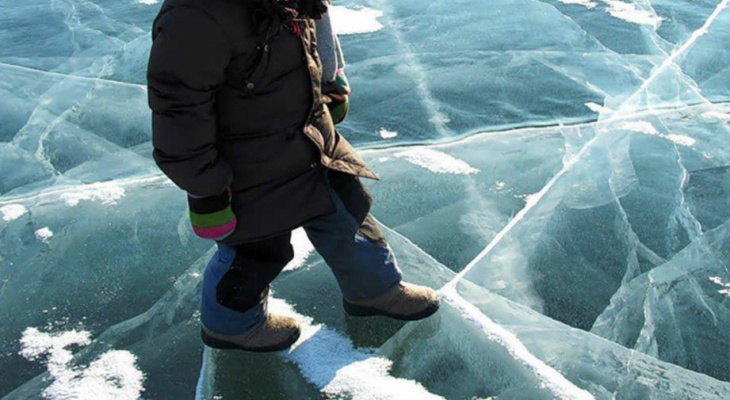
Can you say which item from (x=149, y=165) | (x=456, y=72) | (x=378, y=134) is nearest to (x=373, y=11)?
(x=456, y=72)

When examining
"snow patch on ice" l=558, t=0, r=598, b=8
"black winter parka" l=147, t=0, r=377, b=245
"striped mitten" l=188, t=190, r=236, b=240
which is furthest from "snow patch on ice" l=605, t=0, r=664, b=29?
"striped mitten" l=188, t=190, r=236, b=240

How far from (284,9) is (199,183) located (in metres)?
0.38

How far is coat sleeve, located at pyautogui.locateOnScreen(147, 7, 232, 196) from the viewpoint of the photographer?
135 centimetres

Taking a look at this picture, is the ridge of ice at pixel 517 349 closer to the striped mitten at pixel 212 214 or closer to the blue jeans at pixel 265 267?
the blue jeans at pixel 265 267

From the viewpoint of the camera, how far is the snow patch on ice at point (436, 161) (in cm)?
256

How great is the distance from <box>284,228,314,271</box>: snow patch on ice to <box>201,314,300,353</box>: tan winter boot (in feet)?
1.07

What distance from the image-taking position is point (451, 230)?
224 cm

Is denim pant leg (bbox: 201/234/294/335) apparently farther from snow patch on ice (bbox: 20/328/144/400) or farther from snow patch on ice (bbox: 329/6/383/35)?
snow patch on ice (bbox: 329/6/383/35)

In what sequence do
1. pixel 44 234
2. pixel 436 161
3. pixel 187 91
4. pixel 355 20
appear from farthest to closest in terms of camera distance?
pixel 355 20 → pixel 436 161 → pixel 44 234 → pixel 187 91

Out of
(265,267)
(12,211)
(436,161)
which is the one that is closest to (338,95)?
(265,267)

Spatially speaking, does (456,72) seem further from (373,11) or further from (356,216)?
(356,216)

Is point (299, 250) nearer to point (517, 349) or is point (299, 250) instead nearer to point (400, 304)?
point (400, 304)

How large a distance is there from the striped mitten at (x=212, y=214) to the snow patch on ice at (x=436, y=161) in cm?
116

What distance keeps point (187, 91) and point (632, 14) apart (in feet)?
10.8
